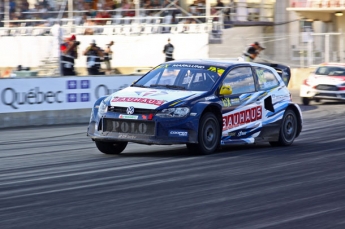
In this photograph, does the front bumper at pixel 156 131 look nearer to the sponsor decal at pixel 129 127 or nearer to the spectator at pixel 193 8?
the sponsor decal at pixel 129 127

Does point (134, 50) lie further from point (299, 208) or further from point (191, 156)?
point (299, 208)

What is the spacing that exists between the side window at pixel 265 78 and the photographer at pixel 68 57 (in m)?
7.17

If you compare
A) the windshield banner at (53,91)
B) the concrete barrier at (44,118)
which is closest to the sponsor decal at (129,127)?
the windshield banner at (53,91)

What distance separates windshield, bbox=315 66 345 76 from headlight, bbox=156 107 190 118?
15193 millimetres

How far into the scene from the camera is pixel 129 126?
11.4 m

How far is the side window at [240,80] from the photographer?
487 inches

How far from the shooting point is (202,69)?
12352 mm

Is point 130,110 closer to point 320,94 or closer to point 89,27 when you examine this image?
point 320,94

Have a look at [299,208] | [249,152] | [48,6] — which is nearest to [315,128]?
[249,152]

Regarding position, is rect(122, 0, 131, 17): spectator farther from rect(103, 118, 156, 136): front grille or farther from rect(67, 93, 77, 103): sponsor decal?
rect(103, 118, 156, 136): front grille

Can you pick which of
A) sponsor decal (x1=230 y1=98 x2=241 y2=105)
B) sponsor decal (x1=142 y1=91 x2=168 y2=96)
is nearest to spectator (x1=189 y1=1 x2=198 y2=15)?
sponsor decal (x1=230 y1=98 x2=241 y2=105)

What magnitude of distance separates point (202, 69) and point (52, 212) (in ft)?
18.3

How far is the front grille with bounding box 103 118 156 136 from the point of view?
11.3m

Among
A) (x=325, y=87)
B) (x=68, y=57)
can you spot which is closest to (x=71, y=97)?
(x=68, y=57)
